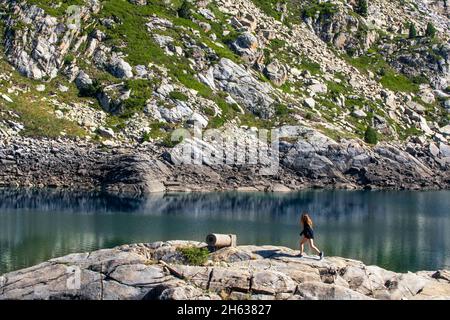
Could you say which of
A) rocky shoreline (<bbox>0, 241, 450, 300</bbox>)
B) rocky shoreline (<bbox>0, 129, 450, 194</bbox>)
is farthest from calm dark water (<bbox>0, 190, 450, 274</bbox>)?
rocky shoreline (<bbox>0, 241, 450, 300</bbox>)

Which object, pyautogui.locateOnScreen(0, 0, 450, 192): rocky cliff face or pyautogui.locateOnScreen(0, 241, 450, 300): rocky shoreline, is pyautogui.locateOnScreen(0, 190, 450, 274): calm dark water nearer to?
pyautogui.locateOnScreen(0, 0, 450, 192): rocky cliff face

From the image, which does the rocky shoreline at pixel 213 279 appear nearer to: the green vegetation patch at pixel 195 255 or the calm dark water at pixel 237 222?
the green vegetation patch at pixel 195 255

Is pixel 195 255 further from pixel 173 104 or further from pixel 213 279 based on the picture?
pixel 173 104

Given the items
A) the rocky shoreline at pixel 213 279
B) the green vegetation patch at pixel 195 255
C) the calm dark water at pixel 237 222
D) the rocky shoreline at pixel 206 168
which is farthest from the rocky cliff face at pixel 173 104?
the rocky shoreline at pixel 213 279

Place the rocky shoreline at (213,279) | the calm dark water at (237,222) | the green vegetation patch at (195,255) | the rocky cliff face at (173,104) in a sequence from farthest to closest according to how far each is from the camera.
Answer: the rocky cliff face at (173,104) < the calm dark water at (237,222) < the green vegetation patch at (195,255) < the rocky shoreline at (213,279)

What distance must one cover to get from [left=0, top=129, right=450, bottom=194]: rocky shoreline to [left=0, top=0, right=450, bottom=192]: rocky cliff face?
10.1 inches

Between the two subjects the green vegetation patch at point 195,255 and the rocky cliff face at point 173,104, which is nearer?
the green vegetation patch at point 195,255

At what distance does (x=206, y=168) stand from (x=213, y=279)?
100844mm

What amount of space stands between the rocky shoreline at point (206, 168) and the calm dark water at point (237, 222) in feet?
20.7

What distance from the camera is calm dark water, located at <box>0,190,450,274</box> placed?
3041 inches

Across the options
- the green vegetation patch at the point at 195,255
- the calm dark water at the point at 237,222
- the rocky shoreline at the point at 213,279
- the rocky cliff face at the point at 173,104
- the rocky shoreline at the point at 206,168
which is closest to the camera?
the rocky shoreline at the point at 213,279

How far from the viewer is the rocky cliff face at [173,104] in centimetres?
13888

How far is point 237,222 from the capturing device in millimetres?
98875

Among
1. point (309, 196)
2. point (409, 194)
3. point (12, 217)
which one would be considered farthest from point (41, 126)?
point (409, 194)
